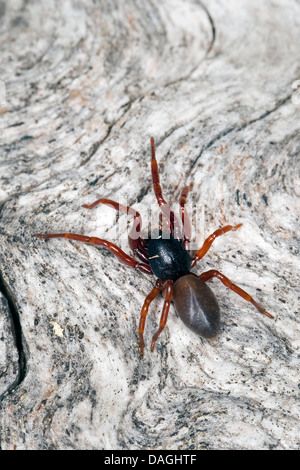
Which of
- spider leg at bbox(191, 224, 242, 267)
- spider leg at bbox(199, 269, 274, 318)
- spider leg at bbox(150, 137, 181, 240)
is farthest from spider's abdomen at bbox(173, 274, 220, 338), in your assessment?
spider leg at bbox(150, 137, 181, 240)

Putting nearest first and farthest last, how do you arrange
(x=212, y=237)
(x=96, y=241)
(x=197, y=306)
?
(x=197, y=306), (x=96, y=241), (x=212, y=237)

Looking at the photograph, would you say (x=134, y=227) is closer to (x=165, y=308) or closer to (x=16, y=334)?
(x=165, y=308)

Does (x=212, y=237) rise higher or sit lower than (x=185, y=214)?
lower

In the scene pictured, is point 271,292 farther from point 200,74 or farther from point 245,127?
point 200,74

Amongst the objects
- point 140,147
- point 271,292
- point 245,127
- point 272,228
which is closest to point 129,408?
point 271,292

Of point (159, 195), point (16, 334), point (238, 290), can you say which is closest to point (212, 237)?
A: point (238, 290)

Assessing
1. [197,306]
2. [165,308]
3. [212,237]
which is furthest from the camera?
[212,237]
